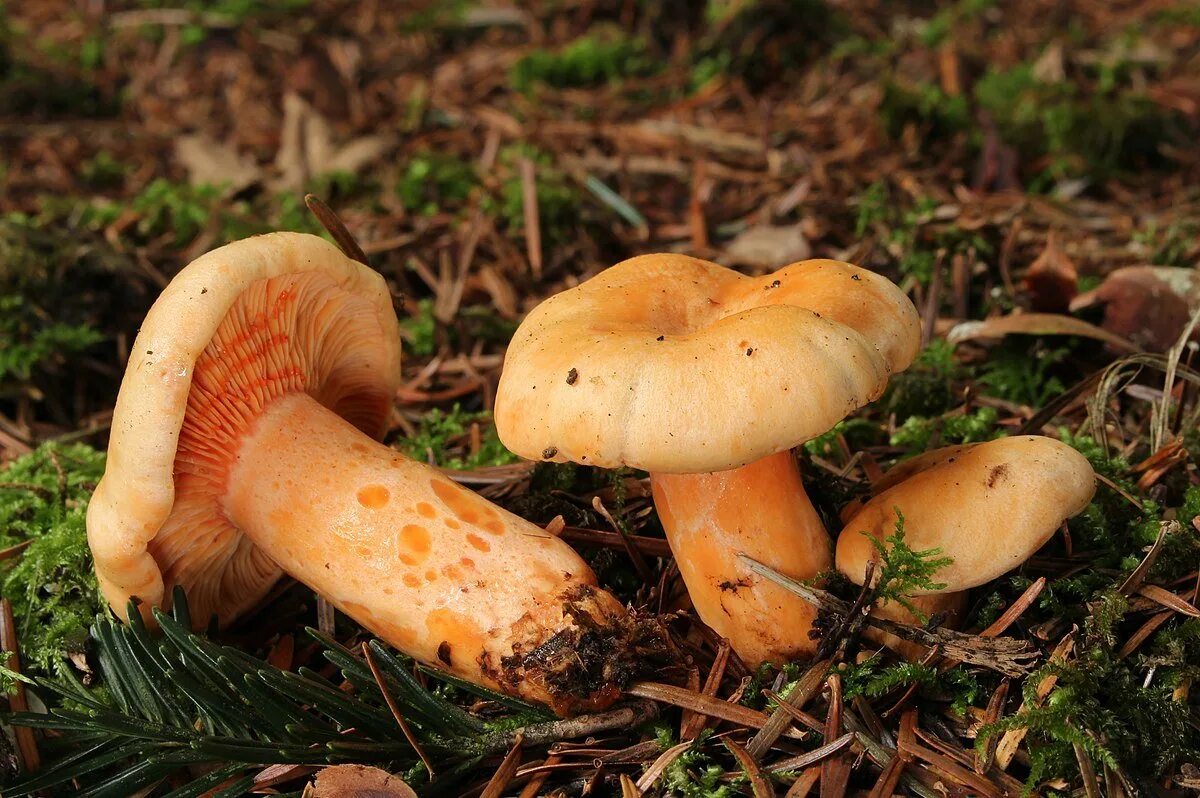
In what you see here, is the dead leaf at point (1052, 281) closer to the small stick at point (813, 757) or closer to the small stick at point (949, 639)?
the small stick at point (949, 639)

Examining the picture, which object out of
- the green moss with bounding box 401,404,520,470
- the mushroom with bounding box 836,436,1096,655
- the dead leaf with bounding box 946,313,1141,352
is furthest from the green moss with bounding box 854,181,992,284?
the green moss with bounding box 401,404,520,470

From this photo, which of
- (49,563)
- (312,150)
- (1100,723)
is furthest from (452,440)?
(312,150)

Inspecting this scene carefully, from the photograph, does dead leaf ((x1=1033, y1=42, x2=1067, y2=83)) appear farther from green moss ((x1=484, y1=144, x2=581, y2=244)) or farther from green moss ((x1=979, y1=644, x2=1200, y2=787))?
green moss ((x1=979, y1=644, x2=1200, y2=787))

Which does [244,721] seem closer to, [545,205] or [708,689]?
[708,689]

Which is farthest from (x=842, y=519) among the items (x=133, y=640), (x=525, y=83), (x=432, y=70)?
(x=432, y=70)

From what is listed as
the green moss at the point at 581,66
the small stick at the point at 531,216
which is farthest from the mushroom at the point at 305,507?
the green moss at the point at 581,66
